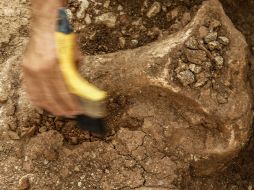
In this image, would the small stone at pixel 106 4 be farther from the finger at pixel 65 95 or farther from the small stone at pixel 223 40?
the finger at pixel 65 95

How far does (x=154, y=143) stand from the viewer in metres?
1.80

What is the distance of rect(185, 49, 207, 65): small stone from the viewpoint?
178 cm

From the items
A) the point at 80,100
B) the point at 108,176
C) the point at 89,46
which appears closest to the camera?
the point at 80,100

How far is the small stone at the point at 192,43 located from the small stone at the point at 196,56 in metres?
0.02

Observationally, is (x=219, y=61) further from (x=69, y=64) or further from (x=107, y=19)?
(x=69, y=64)

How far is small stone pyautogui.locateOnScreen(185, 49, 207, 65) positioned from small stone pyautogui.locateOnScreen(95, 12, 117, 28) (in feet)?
1.29

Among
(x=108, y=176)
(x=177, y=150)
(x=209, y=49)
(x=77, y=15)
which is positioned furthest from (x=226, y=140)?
(x=77, y=15)

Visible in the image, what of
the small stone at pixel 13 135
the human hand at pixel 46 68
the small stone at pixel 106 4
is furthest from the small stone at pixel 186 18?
the small stone at pixel 13 135

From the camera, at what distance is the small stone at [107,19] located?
6.63 feet

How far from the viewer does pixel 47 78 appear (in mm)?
1370

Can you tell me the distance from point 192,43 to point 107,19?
1.38ft

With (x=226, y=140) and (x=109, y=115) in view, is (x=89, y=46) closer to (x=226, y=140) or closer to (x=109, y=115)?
(x=109, y=115)

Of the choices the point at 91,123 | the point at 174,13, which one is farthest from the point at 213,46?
the point at 91,123

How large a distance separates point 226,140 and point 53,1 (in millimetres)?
844
